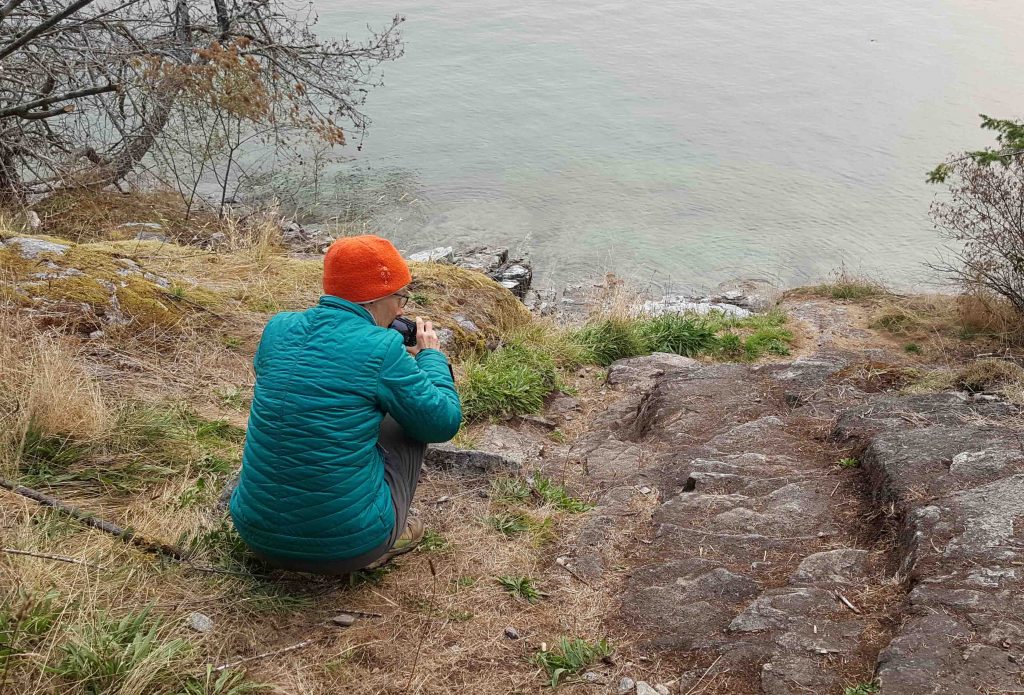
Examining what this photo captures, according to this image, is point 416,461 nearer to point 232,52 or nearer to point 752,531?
point 752,531

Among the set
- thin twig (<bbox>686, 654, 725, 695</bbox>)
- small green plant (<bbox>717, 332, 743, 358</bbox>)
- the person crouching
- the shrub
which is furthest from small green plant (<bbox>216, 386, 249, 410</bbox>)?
the shrub

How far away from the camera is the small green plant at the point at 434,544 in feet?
13.3

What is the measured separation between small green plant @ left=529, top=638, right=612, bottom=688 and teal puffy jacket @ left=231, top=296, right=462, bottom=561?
2.57 feet

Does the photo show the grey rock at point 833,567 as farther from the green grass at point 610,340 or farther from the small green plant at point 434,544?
the green grass at point 610,340

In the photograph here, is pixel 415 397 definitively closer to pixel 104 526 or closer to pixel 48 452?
pixel 104 526

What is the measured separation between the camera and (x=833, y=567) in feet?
12.6

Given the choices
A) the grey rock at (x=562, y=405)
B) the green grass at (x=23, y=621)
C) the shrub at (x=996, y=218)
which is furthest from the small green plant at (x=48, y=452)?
the shrub at (x=996, y=218)

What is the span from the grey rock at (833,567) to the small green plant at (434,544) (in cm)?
153

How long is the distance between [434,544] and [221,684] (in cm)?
141

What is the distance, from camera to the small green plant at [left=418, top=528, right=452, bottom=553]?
13.3ft

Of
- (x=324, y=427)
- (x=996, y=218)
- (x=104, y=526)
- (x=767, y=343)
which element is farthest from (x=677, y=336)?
(x=104, y=526)

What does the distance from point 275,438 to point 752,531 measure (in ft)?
7.83

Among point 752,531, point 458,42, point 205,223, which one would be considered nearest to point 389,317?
point 752,531

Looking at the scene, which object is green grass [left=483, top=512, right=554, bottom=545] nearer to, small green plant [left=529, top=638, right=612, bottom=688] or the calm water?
small green plant [left=529, top=638, right=612, bottom=688]
